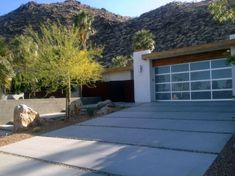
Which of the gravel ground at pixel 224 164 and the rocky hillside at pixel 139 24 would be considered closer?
the gravel ground at pixel 224 164

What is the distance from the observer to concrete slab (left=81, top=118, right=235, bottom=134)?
13648 millimetres

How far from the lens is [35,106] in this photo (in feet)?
84.1

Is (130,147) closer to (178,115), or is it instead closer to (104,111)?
(178,115)

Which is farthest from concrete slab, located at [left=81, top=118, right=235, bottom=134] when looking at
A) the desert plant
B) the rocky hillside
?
the rocky hillside

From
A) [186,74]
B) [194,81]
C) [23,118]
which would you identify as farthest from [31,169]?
[186,74]

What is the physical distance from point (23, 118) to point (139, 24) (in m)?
62.1

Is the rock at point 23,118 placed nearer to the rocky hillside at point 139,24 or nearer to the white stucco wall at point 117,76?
the white stucco wall at point 117,76

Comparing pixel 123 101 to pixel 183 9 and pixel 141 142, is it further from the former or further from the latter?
pixel 183 9

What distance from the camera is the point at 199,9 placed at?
70250 mm

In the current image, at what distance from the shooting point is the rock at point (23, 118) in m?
18.0

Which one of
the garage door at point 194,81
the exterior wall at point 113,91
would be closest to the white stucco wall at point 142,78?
the garage door at point 194,81

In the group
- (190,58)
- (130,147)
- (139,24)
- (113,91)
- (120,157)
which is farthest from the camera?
(139,24)

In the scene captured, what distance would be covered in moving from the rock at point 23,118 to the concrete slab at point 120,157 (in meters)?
3.84

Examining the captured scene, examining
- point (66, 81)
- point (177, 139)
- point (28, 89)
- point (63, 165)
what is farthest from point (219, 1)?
point (28, 89)
